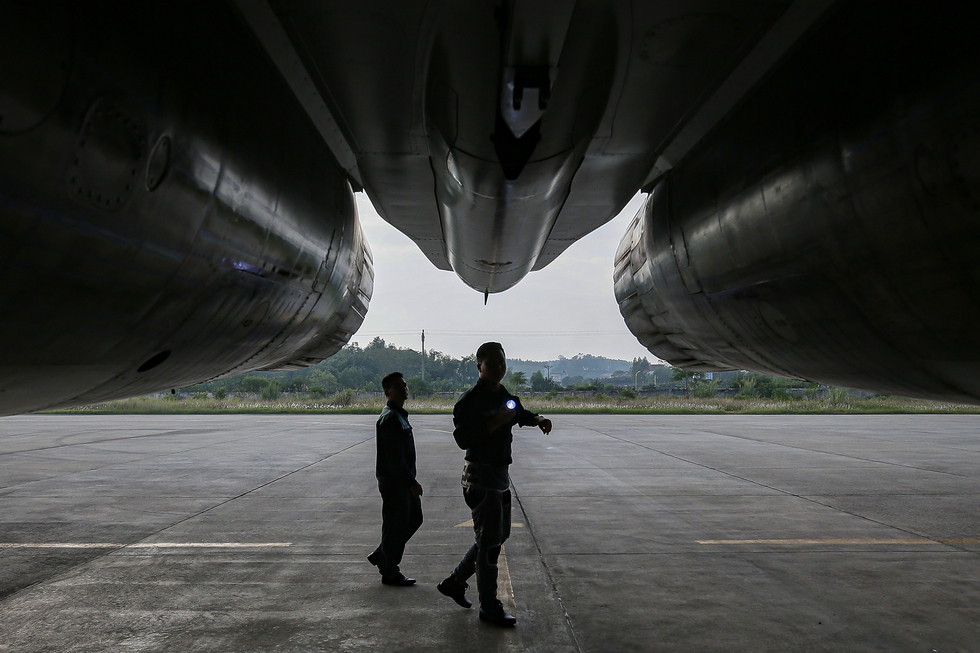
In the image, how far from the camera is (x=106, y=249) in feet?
6.12

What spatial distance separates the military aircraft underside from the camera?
5.48ft

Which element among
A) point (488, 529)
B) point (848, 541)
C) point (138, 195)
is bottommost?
point (848, 541)

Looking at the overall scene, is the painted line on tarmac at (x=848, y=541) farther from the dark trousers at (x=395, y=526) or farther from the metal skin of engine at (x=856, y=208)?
the dark trousers at (x=395, y=526)

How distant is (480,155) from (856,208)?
66.9 inches

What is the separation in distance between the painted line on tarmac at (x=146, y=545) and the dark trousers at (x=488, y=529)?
2.59m

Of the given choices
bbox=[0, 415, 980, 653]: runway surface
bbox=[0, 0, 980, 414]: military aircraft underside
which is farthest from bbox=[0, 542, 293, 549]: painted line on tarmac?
bbox=[0, 0, 980, 414]: military aircraft underside

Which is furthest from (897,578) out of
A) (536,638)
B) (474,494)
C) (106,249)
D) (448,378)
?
(448,378)

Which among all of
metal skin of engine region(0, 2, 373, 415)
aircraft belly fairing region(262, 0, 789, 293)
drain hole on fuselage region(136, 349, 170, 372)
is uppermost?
aircraft belly fairing region(262, 0, 789, 293)

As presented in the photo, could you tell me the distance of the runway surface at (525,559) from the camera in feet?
11.0

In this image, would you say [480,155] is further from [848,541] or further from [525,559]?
[848,541]

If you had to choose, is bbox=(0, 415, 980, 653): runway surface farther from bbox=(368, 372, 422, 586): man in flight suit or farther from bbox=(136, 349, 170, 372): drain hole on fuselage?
bbox=(136, 349, 170, 372): drain hole on fuselage

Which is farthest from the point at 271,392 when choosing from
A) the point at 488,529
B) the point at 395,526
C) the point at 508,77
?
the point at 508,77

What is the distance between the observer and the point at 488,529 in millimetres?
3406

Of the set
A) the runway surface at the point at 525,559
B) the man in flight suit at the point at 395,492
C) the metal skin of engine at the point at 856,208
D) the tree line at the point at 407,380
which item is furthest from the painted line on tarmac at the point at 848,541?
the tree line at the point at 407,380
